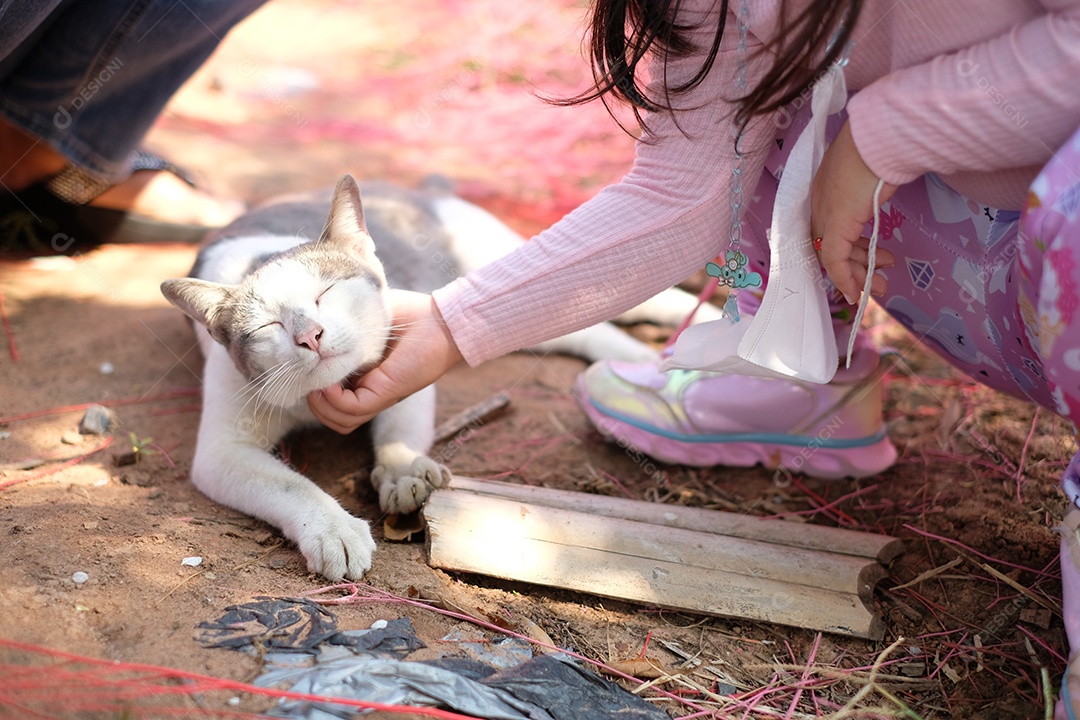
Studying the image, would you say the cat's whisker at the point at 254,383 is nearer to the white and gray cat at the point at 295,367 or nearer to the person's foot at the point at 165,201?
the white and gray cat at the point at 295,367

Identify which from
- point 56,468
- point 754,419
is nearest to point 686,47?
point 754,419

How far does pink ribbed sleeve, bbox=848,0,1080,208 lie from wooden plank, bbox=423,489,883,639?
76 centimetres

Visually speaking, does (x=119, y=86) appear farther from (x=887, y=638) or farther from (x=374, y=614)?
(x=887, y=638)

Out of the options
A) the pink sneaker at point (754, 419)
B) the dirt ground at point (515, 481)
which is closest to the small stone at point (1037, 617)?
the dirt ground at point (515, 481)

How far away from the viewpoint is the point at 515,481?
2035 millimetres

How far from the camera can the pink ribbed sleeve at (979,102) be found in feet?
3.82

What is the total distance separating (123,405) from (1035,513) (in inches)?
86.8

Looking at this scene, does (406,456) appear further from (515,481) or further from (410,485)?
(515,481)

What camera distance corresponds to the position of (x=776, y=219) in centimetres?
142

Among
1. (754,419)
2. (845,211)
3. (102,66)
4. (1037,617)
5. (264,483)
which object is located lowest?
(1037,617)

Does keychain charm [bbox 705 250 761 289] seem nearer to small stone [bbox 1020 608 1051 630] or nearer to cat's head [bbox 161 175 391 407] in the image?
cat's head [bbox 161 175 391 407]

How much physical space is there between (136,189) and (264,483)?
69.3 inches

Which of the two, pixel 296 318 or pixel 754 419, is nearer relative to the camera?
pixel 296 318

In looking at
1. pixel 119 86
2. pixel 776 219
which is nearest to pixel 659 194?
pixel 776 219
